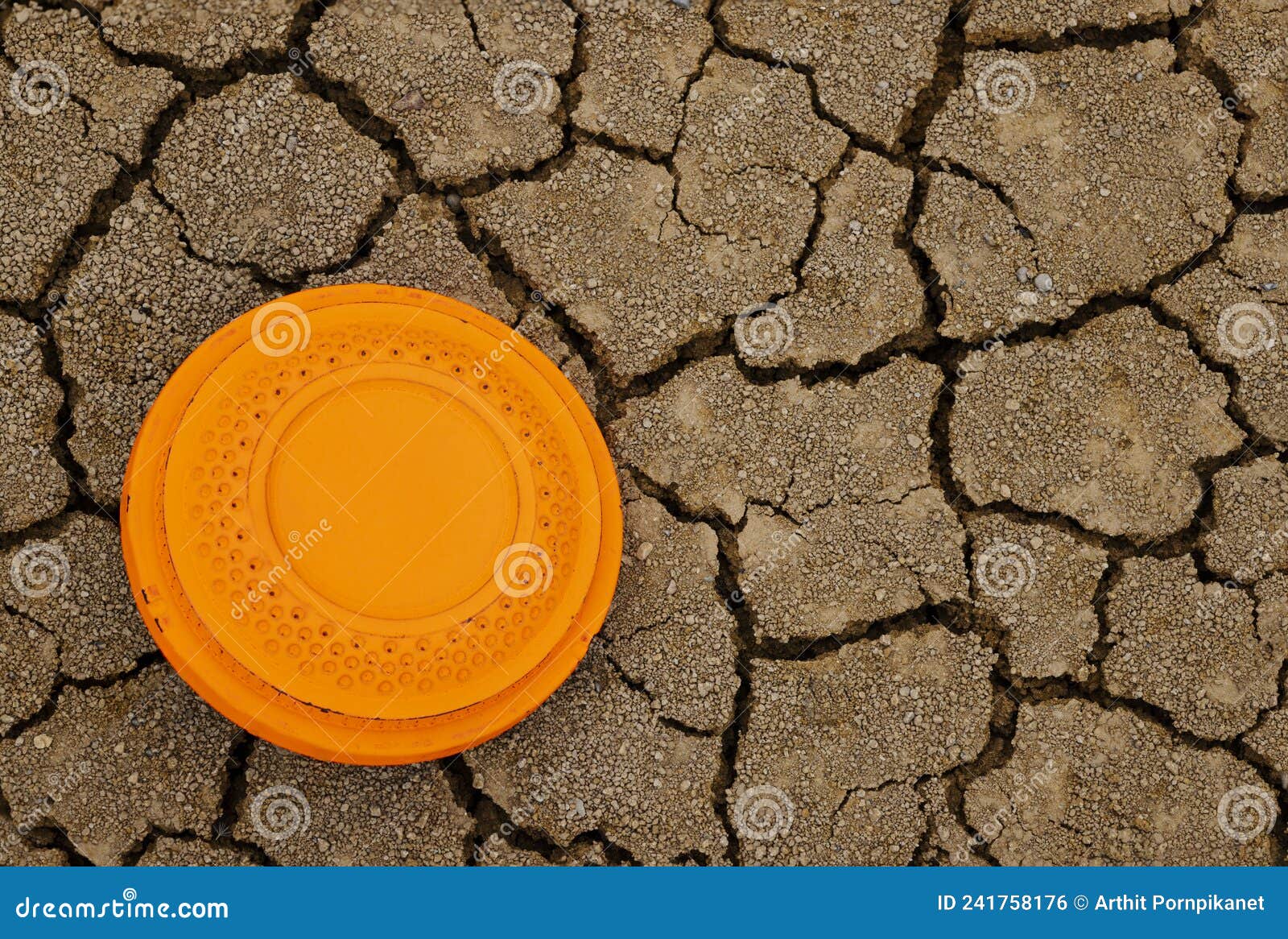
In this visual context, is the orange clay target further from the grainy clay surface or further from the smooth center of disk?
the grainy clay surface

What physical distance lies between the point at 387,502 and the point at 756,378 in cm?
96

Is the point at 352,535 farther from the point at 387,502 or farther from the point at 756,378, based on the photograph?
the point at 756,378

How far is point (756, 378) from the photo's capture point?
2.54 meters

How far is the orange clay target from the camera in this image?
83.4 inches

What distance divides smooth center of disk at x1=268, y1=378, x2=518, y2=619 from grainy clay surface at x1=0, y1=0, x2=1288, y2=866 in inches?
16.8

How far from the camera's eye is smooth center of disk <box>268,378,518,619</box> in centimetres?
213

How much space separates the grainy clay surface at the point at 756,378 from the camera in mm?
2396

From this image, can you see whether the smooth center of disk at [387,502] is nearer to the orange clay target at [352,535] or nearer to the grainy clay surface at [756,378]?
the orange clay target at [352,535]

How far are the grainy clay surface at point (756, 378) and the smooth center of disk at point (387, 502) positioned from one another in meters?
0.43

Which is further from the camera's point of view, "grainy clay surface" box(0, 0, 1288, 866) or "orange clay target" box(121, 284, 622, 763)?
"grainy clay surface" box(0, 0, 1288, 866)

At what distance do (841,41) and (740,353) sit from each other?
84 cm

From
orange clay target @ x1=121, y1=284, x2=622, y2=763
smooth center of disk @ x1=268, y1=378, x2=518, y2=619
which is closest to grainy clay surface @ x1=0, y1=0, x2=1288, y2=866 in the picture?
orange clay target @ x1=121, y1=284, x2=622, y2=763

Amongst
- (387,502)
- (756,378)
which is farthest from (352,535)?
(756,378)

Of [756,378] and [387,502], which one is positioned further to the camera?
[756,378]
